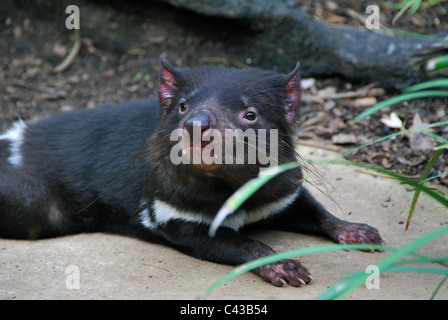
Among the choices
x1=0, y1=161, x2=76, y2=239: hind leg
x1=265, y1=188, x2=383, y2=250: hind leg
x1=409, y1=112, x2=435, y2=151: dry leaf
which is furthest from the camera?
x1=409, y1=112, x2=435, y2=151: dry leaf

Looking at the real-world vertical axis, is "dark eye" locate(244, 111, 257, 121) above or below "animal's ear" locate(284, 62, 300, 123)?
below

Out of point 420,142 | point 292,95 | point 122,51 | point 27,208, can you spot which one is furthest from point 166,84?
point 122,51

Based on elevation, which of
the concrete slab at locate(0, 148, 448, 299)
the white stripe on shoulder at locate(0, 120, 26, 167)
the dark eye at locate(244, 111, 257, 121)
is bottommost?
the concrete slab at locate(0, 148, 448, 299)

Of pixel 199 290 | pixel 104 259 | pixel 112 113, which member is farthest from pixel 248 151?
pixel 112 113

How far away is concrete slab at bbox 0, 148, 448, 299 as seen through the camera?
Result: 2.90 meters

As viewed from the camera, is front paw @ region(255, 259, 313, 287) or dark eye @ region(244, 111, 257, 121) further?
dark eye @ region(244, 111, 257, 121)

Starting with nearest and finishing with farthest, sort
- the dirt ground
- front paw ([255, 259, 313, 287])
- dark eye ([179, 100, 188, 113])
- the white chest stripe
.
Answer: front paw ([255, 259, 313, 287]) → dark eye ([179, 100, 188, 113]) → the white chest stripe → the dirt ground

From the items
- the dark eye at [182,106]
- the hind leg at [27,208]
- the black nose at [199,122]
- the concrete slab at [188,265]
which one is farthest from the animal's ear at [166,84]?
the hind leg at [27,208]

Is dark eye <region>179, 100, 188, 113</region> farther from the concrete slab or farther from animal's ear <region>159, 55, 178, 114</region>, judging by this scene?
the concrete slab

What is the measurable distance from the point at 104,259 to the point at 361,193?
199 centimetres

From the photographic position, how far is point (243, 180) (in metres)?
3.17

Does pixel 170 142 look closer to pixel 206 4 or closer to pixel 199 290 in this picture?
pixel 199 290

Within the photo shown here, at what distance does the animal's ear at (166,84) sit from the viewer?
138 inches

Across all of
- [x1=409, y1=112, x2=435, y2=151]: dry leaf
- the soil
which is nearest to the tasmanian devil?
[x1=409, y1=112, x2=435, y2=151]: dry leaf
